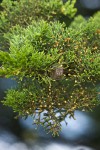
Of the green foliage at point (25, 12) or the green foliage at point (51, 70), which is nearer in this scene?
the green foliage at point (51, 70)

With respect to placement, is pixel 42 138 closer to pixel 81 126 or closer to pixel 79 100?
pixel 81 126

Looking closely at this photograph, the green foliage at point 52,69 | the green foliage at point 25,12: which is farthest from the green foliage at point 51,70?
the green foliage at point 25,12

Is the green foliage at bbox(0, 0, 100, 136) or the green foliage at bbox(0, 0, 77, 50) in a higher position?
the green foliage at bbox(0, 0, 77, 50)

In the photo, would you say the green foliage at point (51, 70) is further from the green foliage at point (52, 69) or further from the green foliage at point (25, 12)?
the green foliage at point (25, 12)

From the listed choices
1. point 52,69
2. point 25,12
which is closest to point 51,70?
point 52,69

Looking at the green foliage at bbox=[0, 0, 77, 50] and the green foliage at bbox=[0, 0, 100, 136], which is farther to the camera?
the green foliage at bbox=[0, 0, 77, 50]

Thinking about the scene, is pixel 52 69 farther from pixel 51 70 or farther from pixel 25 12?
pixel 25 12

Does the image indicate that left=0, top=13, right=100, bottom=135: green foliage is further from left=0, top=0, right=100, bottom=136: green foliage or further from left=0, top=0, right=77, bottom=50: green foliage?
left=0, top=0, right=77, bottom=50: green foliage

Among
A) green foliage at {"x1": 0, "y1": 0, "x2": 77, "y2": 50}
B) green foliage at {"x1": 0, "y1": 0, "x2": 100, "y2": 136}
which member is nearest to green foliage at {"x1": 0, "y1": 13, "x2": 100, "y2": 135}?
green foliage at {"x1": 0, "y1": 0, "x2": 100, "y2": 136}
